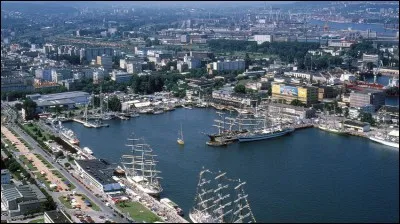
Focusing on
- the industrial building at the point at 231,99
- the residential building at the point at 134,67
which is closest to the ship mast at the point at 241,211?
the industrial building at the point at 231,99

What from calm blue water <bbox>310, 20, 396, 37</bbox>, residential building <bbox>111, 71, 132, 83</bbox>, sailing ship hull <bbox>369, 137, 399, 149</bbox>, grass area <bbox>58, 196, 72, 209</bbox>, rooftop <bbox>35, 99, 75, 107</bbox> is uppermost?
calm blue water <bbox>310, 20, 396, 37</bbox>

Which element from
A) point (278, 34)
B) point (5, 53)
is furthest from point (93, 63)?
point (278, 34)

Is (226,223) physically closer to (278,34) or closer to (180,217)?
(180,217)

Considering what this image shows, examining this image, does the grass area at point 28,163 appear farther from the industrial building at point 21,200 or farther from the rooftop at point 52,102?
the rooftop at point 52,102

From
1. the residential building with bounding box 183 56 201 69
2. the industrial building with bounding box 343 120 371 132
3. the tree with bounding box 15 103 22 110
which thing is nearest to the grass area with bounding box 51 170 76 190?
the tree with bounding box 15 103 22 110

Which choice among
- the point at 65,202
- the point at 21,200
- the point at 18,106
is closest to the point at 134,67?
the point at 18,106

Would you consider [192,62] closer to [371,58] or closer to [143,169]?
[371,58]

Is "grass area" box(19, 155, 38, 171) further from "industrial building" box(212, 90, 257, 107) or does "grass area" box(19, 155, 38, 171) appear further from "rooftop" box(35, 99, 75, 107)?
"industrial building" box(212, 90, 257, 107)
